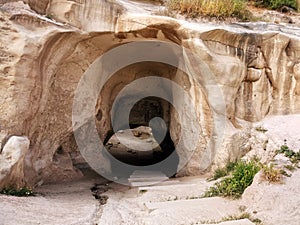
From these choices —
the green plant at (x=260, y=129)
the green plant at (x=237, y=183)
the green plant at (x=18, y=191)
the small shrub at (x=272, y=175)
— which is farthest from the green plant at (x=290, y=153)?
the green plant at (x=18, y=191)

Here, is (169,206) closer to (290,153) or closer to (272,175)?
(272,175)

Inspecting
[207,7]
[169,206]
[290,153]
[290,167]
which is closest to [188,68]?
[207,7]

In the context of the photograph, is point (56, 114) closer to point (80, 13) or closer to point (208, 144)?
point (80, 13)

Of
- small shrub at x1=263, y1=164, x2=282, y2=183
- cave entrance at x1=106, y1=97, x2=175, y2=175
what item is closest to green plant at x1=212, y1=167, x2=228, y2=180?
small shrub at x1=263, y1=164, x2=282, y2=183

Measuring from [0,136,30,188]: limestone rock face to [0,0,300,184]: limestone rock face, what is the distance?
466mm

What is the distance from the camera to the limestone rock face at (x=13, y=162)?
203 inches

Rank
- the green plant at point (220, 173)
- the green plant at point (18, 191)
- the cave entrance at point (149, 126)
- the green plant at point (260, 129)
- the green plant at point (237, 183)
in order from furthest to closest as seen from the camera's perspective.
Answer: the cave entrance at point (149, 126) < the green plant at point (260, 129) < the green plant at point (220, 173) < the green plant at point (18, 191) < the green plant at point (237, 183)

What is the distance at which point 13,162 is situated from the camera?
5262mm

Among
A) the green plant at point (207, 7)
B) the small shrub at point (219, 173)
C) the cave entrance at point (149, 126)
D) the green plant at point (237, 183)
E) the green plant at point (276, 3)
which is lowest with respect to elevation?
the cave entrance at point (149, 126)

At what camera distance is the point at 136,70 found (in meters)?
9.66

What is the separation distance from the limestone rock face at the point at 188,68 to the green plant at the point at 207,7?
435 mm

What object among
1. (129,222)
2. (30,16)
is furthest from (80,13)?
(129,222)

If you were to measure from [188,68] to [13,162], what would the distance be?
4168 mm

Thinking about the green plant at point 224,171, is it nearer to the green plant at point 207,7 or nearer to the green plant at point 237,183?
the green plant at point 237,183
